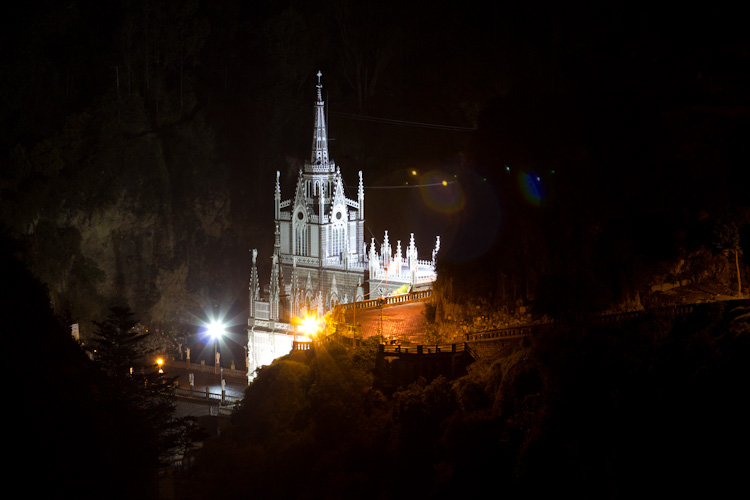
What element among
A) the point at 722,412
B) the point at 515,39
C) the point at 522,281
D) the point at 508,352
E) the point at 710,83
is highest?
the point at 515,39

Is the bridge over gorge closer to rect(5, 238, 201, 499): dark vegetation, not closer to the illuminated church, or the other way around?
rect(5, 238, 201, 499): dark vegetation

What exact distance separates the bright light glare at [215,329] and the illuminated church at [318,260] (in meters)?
3.38

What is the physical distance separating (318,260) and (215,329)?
6869 mm

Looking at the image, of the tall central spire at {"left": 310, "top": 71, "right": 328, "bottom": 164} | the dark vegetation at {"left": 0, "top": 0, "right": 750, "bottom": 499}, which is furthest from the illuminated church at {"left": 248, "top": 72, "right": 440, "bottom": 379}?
the dark vegetation at {"left": 0, "top": 0, "right": 750, "bottom": 499}

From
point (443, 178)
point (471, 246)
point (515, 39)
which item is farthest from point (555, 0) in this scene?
point (471, 246)

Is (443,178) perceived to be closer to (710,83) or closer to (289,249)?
(289,249)

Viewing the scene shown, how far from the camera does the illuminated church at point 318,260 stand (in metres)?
46.3

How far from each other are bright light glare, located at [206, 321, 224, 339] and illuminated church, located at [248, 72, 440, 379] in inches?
133

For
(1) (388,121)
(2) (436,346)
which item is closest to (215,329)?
(1) (388,121)

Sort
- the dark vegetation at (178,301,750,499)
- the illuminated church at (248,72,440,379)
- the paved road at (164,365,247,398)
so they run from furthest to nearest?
the illuminated church at (248,72,440,379) → the paved road at (164,365,247,398) → the dark vegetation at (178,301,750,499)

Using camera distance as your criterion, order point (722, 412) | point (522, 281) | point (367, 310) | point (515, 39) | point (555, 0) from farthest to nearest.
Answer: point (515, 39) → point (555, 0) → point (367, 310) → point (522, 281) → point (722, 412)

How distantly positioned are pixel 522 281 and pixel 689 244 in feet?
12.8

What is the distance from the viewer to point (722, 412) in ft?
61.7

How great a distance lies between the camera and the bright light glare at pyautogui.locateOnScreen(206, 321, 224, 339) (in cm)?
5200
